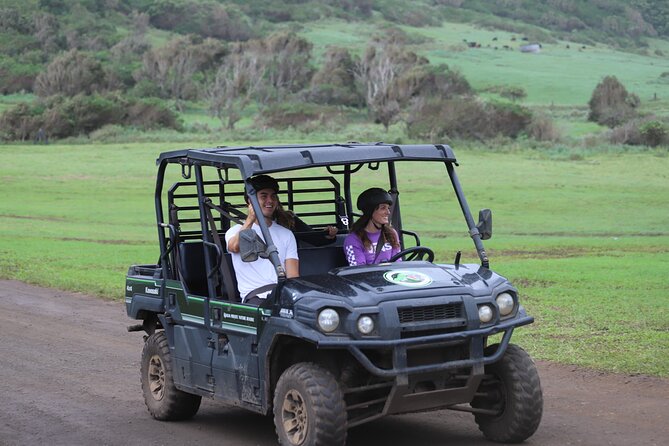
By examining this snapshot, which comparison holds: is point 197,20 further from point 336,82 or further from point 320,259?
point 320,259

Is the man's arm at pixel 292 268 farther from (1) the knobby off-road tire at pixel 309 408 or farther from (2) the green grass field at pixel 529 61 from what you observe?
(2) the green grass field at pixel 529 61

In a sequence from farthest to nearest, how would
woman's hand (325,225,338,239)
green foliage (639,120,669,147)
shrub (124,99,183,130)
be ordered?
shrub (124,99,183,130) → green foliage (639,120,669,147) → woman's hand (325,225,338,239)

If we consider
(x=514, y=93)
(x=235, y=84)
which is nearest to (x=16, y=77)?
(x=235, y=84)

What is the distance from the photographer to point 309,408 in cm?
802

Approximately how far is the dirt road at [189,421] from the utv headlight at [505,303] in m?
1.00

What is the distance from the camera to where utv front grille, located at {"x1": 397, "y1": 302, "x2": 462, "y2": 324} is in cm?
807

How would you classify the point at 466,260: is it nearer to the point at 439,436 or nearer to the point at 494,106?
the point at 439,436

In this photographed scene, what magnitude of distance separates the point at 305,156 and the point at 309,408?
5.87ft

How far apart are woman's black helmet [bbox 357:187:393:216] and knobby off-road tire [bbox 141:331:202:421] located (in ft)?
6.30

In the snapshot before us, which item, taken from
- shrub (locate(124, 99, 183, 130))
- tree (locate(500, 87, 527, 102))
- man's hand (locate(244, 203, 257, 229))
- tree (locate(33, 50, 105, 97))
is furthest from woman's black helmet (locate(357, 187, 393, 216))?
tree (locate(500, 87, 527, 102))

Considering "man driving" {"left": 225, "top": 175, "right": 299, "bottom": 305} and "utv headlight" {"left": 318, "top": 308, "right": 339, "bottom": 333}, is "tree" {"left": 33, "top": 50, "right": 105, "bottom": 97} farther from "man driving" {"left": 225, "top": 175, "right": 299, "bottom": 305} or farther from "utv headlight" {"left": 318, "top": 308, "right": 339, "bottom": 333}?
"utv headlight" {"left": 318, "top": 308, "right": 339, "bottom": 333}

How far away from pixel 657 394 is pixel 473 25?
15833cm

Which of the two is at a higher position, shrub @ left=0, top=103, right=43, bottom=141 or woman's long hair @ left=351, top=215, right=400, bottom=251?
woman's long hair @ left=351, top=215, right=400, bottom=251

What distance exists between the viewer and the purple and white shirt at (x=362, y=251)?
9477 mm
